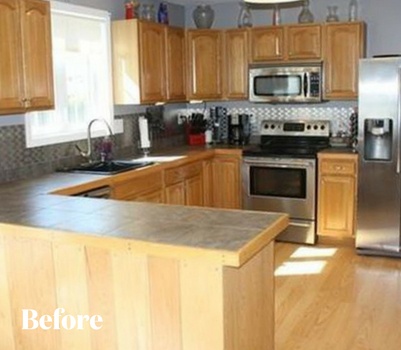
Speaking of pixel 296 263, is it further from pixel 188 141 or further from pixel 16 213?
pixel 16 213

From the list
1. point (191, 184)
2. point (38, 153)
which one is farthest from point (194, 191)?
point (38, 153)

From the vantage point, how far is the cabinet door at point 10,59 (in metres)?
3.24

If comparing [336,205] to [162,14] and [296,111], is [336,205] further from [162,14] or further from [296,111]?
[162,14]

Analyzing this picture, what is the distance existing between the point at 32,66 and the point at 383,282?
10.2 feet

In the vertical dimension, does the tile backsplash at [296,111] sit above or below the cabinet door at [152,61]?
below

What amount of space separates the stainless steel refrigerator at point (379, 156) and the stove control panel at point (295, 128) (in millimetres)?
876

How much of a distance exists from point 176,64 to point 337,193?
6.90 ft

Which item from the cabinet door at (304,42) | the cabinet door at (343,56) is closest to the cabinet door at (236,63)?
the cabinet door at (304,42)

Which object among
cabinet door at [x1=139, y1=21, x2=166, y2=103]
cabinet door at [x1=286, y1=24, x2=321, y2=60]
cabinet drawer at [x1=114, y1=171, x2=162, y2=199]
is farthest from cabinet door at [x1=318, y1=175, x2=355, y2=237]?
cabinet door at [x1=139, y1=21, x2=166, y2=103]

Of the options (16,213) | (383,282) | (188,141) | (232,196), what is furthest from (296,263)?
(16,213)

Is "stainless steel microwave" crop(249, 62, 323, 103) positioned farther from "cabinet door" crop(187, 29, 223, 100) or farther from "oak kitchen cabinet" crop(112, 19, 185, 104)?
"oak kitchen cabinet" crop(112, 19, 185, 104)

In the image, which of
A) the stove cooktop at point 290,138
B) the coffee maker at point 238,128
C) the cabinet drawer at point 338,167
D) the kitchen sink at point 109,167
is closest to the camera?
the kitchen sink at point 109,167

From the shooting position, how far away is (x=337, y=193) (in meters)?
5.05

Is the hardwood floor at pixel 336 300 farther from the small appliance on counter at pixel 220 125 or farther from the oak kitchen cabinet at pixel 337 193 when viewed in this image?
the small appliance on counter at pixel 220 125
